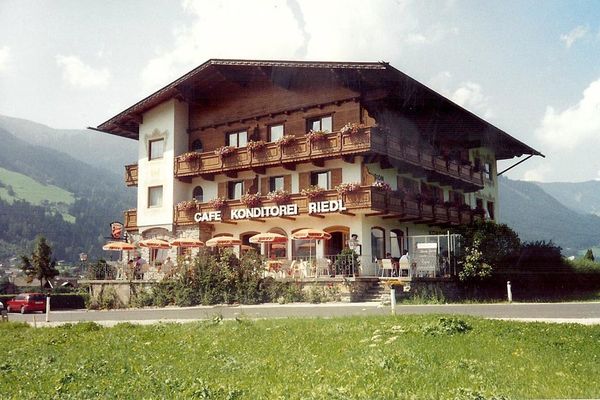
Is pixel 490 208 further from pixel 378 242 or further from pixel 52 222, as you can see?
pixel 52 222

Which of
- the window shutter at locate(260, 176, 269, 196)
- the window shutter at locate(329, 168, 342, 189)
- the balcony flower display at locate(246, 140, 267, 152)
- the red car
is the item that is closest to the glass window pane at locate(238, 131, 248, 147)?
the balcony flower display at locate(246, 140, 267, 152)

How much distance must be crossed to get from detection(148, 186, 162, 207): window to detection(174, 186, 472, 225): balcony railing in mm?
2006

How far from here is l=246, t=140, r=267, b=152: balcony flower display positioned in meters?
31.9

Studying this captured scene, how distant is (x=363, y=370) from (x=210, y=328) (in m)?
6.26

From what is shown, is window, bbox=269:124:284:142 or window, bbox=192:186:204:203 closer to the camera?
window, bbox=269:124:284:142

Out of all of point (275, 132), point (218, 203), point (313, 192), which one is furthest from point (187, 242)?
point (275, 132)

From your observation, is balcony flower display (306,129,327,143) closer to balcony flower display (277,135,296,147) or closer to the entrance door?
balcony flower display (277,135,296,147)

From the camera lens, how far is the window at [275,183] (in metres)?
32.9

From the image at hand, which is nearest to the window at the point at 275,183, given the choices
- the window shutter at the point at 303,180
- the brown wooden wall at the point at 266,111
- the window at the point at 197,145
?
the window shutter at the point at 303,180

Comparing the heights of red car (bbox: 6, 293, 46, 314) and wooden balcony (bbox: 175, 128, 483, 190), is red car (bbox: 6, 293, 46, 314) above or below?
below

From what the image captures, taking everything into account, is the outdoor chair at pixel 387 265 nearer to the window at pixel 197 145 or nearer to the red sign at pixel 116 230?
the window at pixel 197 145

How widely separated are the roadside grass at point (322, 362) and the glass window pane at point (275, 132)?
2110cm

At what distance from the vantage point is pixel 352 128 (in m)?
28.6

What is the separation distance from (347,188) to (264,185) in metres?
6.55
